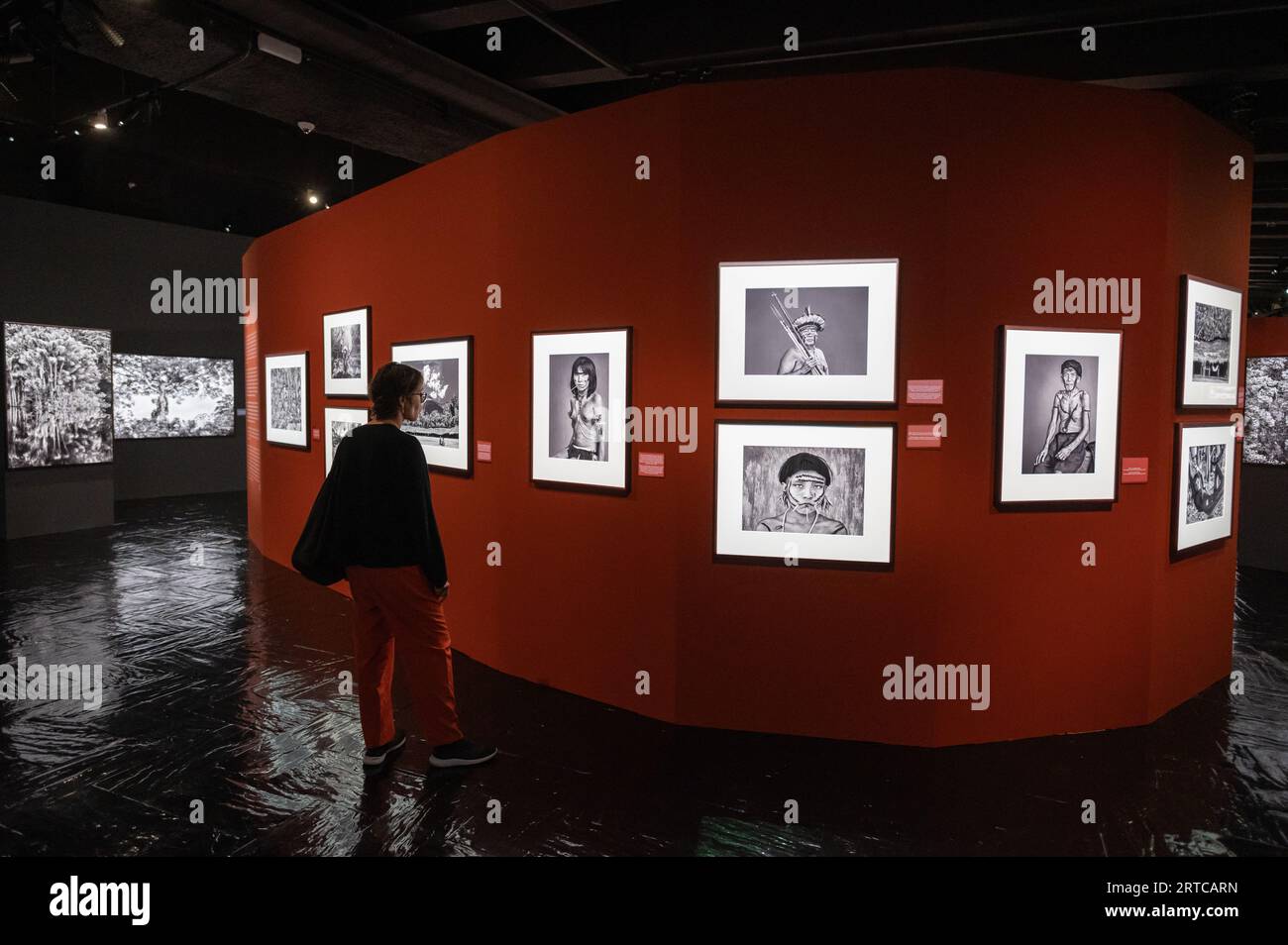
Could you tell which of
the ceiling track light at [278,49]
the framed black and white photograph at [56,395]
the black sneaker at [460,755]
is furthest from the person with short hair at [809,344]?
the framed black and white photograph at [56,395]

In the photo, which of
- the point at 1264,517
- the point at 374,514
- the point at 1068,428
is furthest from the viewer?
the point at 1264,517

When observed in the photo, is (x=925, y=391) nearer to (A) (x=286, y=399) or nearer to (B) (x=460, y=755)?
(B) (x=460, y=755)

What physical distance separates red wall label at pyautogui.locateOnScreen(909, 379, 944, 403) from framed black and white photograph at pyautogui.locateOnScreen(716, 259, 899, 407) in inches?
3.9

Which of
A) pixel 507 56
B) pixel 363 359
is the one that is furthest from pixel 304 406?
pixel 507 56

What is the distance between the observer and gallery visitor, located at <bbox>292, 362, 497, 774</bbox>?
142 inches

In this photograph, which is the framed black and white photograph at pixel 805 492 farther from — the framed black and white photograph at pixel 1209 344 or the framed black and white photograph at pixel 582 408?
the framed black and white photograph at pixel 1209 344

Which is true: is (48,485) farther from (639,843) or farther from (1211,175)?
(1211,175)

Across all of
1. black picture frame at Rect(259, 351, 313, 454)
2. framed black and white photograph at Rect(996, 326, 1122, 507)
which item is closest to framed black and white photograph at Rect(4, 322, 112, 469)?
black picture frame at Rect(259, 351, 313, 454)

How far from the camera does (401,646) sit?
3.71 meters

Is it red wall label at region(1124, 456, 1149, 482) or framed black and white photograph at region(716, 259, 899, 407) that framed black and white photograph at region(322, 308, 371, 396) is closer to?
framed black and white photograph at region(716, 259, 899, 407)

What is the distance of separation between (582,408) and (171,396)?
11749mm

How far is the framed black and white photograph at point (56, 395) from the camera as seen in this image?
9723mm
